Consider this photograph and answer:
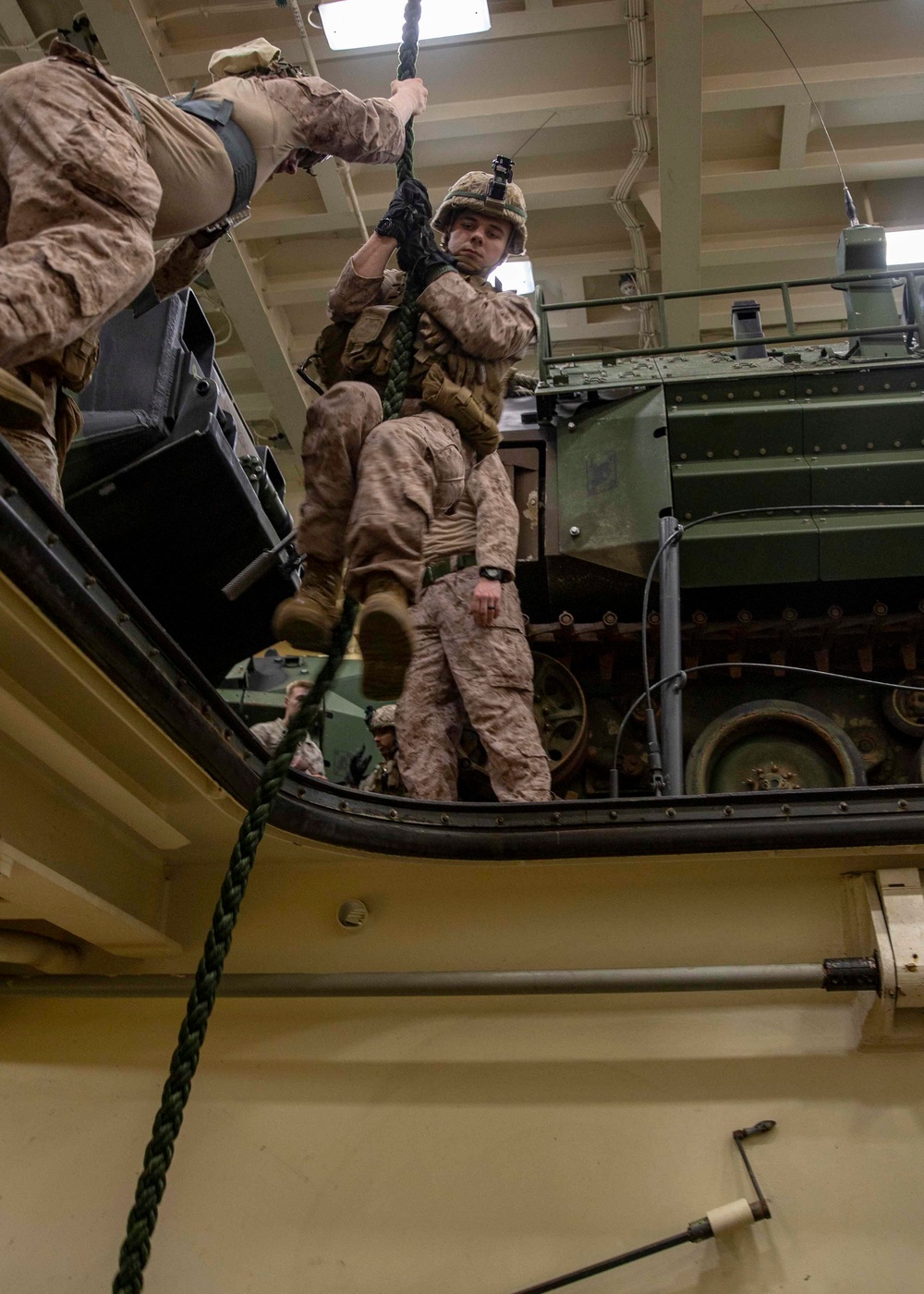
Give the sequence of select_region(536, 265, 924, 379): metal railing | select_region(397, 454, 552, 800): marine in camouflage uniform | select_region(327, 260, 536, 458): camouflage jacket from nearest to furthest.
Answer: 1. select_region(327, 260, 536, 458): camouflage jacket
2. select_region(397, 454, 552, 800): marine in camouflage uniform
3. select_region(536, 265, 924, 379): metal railing

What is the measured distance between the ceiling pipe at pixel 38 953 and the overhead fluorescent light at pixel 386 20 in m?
6.31

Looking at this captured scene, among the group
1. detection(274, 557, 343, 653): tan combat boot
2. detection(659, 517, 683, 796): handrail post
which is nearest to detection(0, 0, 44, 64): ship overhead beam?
detection(659, 517, 683, 796): handrail post

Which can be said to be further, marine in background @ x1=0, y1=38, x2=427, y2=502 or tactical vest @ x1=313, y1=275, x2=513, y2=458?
tactical vest @ x1=313, y1=275, x2=513, y2=458

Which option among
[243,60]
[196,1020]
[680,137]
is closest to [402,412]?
[243,60]

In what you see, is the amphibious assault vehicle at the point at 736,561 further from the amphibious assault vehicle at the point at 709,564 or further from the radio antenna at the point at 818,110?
the radio antenna at the point at 818,110

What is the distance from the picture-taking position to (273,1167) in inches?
117

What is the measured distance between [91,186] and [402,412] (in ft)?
3.55

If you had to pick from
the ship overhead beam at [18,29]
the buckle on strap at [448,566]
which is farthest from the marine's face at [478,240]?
the ship overhead beam at [18,29]

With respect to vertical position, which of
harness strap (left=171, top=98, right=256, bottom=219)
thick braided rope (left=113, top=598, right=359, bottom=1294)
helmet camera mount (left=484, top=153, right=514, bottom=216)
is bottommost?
thick braided rope (left=113, top=598, right=359, bottom=1294)

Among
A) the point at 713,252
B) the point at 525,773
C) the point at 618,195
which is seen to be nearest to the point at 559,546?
the point at 525,773

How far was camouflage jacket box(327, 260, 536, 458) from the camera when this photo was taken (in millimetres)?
3223

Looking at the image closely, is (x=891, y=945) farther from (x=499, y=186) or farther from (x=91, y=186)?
(x=91, y=186)

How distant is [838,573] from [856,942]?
2.63 m

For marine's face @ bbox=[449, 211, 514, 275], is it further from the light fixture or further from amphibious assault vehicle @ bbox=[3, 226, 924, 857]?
the light fixture
